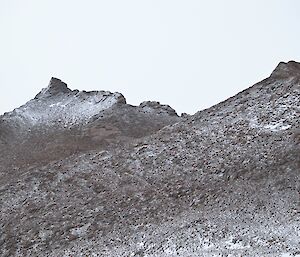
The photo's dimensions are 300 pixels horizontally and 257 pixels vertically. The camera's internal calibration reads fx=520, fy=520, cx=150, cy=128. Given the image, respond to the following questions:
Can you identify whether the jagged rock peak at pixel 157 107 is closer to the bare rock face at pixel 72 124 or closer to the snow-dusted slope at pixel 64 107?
the bare rock face at pixel 72 124

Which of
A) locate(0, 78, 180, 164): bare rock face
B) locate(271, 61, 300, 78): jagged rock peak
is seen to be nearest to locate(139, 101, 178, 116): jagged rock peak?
locate(0, 78, 180, 164): bare rock face

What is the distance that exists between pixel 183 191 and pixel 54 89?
1658 inches

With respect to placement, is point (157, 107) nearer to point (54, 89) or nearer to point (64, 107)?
point (64, 107)

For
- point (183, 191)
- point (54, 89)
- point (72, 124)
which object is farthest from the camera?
point (54, 89)

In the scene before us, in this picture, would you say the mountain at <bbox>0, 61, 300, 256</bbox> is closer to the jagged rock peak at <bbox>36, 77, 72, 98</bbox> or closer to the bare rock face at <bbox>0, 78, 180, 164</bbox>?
the bare rock face at <bbox>0, 78, 180, 164</bbox>

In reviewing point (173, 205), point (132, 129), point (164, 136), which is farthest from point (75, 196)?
point (132, 129)

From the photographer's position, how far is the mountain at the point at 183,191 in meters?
22.2

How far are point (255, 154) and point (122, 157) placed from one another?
9239 millimetres

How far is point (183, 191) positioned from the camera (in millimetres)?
27734

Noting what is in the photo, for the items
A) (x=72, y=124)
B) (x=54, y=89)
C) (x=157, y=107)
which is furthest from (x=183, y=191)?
(x=54, y=89)

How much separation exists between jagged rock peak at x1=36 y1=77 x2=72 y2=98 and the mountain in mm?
23530

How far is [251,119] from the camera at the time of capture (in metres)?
33.4

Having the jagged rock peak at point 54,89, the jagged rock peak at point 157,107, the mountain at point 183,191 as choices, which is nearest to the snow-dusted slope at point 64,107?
the jagged rock peak at point 54,89

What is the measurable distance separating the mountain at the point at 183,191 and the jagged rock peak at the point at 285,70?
101mm
